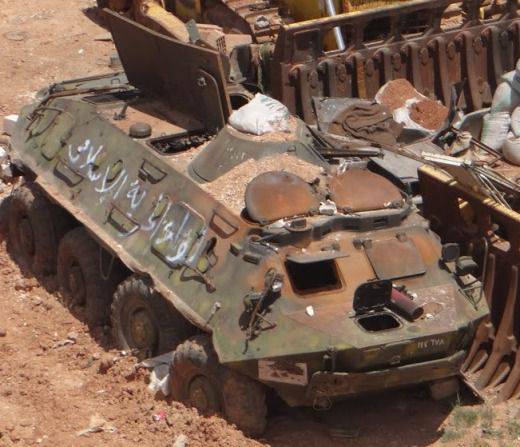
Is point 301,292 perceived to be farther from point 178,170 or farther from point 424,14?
point 424,14

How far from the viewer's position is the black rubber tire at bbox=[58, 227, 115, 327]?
34.7 ft

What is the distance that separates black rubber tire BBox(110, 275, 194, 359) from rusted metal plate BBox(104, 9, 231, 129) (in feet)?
5.62

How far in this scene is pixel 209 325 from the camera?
8711mm

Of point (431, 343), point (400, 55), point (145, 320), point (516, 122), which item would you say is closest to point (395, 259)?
point (431, 343)

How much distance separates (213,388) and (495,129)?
16.3 ft

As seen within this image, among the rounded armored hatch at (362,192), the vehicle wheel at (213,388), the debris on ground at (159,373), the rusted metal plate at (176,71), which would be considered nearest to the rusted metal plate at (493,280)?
the rounded armored hatch at (362,192)

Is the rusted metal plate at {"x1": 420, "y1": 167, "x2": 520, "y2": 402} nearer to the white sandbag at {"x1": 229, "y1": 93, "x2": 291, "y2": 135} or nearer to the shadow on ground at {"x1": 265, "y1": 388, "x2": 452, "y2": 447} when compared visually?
the shadow on ground at {"x1": 265, "y1": 388, "x2": 452, "y2": 447}

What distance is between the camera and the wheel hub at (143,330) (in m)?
9.72

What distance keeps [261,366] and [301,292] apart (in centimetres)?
63

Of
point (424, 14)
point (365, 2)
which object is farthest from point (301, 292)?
point (365, 2)

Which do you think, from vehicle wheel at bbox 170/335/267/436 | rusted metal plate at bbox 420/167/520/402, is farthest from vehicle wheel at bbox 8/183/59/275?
rusted metal plate at bbox 420/167/520/402

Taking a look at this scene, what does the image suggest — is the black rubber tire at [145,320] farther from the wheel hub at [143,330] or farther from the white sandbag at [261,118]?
the white sandbag at [261,118]

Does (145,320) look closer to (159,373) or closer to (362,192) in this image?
(159,373)

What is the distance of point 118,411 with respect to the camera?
9.45 m
